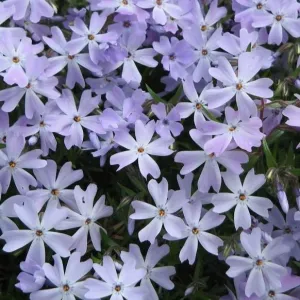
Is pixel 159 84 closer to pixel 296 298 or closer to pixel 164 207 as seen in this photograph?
pixel 164 207

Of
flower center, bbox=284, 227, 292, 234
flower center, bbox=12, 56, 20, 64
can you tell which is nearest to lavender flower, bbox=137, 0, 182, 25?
flower center, bbox=12, 56, 20, 64

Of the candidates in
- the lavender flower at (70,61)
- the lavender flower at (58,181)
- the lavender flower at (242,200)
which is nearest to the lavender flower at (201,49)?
the lavender flower at (70,61)

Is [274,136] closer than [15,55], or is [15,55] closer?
[274,136]

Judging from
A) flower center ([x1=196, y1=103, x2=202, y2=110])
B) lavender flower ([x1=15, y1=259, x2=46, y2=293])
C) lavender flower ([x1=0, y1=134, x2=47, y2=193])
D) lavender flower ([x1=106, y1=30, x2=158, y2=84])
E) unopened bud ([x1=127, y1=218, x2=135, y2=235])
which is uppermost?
lavender flower ([x1=106, y1=30, x2=158, y2=84])

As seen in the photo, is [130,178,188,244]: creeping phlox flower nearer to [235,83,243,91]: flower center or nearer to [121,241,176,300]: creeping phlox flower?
[121,241,176,300]: creeping phlox flower

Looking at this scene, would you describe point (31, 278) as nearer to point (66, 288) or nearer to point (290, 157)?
point (66, 288)

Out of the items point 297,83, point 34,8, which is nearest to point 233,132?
point 297,83

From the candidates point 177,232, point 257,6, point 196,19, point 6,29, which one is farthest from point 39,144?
point 257,6
